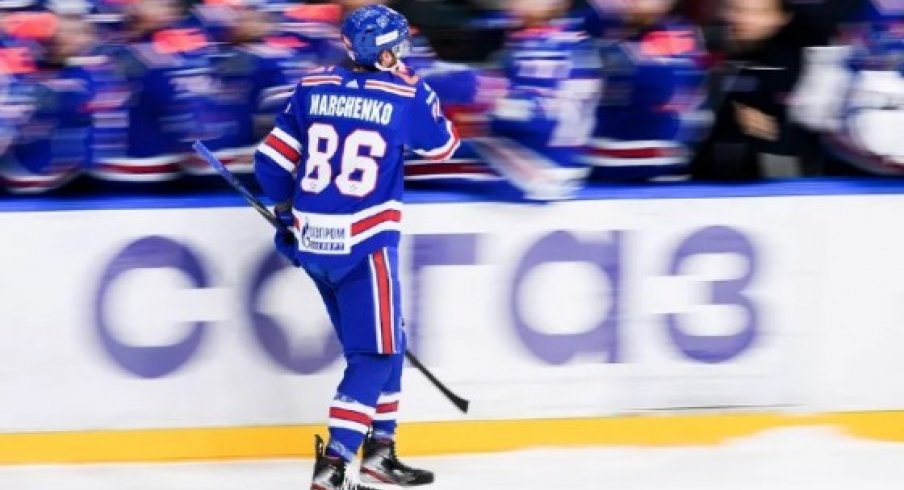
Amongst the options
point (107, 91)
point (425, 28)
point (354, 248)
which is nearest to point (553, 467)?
point (354, 248)

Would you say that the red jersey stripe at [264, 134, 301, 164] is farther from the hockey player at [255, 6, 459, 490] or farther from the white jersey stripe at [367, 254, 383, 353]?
the white jersey stripe at [367, 254, 383, 353]

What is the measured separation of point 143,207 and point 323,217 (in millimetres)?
730

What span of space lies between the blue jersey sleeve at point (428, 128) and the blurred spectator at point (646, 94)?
69cm

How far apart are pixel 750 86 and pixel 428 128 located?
1.15 m

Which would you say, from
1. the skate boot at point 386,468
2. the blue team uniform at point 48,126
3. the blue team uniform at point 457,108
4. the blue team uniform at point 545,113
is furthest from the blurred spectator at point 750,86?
the blue team uniform at point 48,126

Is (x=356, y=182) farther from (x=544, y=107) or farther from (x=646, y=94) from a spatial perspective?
(x=646, y=94)

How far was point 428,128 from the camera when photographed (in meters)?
4.59

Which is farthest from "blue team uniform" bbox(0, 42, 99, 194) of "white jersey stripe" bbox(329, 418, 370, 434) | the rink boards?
"white jersey stripe" bbox(329, 418, 370, 434)

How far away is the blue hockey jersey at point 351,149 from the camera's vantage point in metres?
4.52

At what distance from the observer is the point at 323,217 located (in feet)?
14.9

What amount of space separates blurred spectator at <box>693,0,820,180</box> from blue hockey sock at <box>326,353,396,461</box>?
1.24 m

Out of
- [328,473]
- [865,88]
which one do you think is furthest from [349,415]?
[865,88]

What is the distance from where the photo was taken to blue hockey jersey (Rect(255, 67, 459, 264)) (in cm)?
452

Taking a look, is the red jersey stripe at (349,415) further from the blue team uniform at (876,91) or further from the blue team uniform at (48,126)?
the blue team uniform at (876,91)
